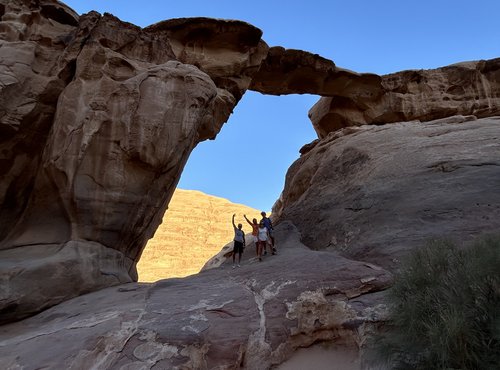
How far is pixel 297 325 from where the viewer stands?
6160 mm

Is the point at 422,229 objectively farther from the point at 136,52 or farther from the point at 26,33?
the point at 26,33

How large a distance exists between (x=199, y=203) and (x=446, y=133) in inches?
2118

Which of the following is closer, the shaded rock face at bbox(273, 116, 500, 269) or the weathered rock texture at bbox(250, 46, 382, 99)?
the shaded rock face at bbox(273, 116, 500, 269)

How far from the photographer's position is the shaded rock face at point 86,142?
9.51m

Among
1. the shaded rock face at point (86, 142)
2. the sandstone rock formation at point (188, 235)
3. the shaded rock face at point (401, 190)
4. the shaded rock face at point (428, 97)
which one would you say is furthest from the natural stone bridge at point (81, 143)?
the sandstone rock formation at point (188, 235)

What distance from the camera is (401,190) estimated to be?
30.4 ft

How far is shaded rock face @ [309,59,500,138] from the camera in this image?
752 inches

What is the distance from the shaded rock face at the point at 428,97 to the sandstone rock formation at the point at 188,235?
28.1m

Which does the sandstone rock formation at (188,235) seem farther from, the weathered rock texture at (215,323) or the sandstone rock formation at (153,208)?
the weathered rock texture at (215,323)

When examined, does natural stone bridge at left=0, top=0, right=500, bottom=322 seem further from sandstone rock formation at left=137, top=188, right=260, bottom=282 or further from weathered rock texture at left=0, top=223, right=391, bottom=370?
sandstone rock formation at left=137, top=188, right=260, bottom=282

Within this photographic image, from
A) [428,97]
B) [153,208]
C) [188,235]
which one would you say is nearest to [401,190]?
[153,208]

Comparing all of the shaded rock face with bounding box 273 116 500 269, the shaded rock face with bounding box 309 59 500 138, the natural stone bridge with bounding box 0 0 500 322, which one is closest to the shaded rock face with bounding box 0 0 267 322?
the natural stone bridge with bounding box 0 0 500 322

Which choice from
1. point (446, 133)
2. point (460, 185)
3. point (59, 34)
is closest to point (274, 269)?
point (460, 185)

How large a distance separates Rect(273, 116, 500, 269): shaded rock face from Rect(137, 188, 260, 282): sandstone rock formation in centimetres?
3290
